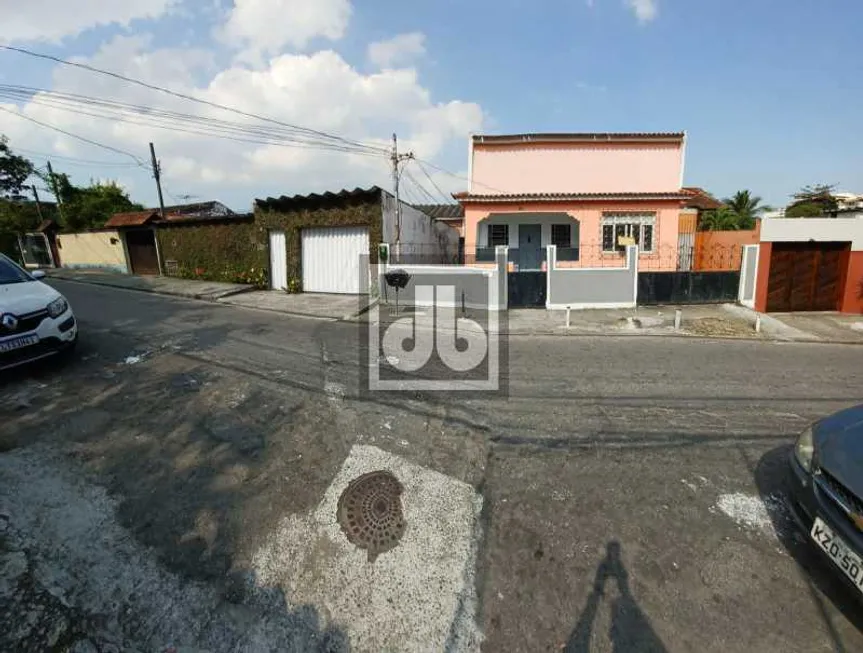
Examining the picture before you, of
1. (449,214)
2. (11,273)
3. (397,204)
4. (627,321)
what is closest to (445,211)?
(449,214)

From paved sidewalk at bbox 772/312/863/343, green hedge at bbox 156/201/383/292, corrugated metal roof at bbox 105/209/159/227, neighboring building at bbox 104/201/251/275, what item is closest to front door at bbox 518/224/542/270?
green hedge at bbox 156/201/383/292

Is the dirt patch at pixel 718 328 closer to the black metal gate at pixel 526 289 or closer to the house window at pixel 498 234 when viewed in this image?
the black metal gate at pixel 526 289

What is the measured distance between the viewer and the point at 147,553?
245cm

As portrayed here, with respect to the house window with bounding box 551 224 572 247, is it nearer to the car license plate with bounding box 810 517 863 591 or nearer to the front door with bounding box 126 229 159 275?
the car license plate with bounding box 810 517 863 591

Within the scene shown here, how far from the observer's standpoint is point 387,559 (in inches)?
97.7

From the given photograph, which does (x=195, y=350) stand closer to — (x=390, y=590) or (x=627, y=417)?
(x=390, y=590)

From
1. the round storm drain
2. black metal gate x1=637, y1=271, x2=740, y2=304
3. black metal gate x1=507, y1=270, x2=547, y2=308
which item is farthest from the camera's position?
black metal gate x1=637, y1=271, x2=740, y2=304

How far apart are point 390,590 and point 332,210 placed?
37.6ft

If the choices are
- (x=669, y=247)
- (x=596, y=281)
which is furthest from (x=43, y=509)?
(x=669, y=247)

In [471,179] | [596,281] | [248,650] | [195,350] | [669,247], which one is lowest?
[248,650]

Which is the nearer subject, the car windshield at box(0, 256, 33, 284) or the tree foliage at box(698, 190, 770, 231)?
the car windshield at box(0, 256, 33, 284)

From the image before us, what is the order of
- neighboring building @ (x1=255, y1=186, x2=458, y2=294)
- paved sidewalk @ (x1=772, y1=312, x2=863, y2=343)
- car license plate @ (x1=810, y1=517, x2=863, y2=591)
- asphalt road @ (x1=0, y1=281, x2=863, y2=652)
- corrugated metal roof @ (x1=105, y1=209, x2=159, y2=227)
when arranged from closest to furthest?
car license plate @ (x1=810, y1=517, x2=863, y2=591) < asphalt road @ (x1=0, y1=281, x2=863, y2=652) < paved sidewalk @ (x1=772, y1=312, x2=863, y2=343) < neighboring building @ (x1=255, y1=186, x2=458, y2=294) < corrugated metal roof @ (x1=105, y1=209, x2=159, y2=227)

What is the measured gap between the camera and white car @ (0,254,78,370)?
432 cm

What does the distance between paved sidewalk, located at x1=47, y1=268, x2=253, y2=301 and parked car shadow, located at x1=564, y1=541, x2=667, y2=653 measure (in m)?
12.3
